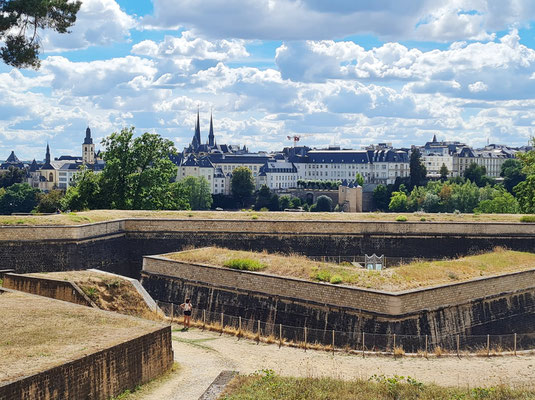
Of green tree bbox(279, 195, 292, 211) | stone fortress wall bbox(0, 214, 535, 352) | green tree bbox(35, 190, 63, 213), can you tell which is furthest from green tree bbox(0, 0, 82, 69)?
green tree bbox(279, 195, 292, 211)

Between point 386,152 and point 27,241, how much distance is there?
16883cm

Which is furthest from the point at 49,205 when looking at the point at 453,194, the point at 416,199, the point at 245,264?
the point at 245,264

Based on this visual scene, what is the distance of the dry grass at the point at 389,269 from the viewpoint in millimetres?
25906

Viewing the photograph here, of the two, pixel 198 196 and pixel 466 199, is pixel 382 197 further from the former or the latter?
pixel 198 196

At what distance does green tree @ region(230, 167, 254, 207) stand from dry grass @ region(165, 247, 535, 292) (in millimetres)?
125634

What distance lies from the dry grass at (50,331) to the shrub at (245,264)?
8.26 meters

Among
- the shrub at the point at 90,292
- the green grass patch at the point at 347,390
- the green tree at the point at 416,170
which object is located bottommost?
the green grass patch at the point at 347,390

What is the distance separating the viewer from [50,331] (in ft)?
60.7

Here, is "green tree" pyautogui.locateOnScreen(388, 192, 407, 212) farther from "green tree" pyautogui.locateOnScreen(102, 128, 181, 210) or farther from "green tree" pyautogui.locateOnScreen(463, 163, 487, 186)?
"green tree" pyautogui.locateOnScreen(102, 128, 181, 210)

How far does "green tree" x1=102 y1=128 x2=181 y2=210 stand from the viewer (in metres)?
54.6

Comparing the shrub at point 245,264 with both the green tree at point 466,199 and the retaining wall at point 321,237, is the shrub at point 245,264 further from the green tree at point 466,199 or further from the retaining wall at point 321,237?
the green tree at point 466,199

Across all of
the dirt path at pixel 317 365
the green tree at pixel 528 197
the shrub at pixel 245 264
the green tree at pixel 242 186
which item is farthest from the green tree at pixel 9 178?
the dirt path at pixel 317 365

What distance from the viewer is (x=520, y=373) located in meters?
21.2

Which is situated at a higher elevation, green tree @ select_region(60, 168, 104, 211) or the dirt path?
green tree @ select_region(60, 168, 104, 211)
